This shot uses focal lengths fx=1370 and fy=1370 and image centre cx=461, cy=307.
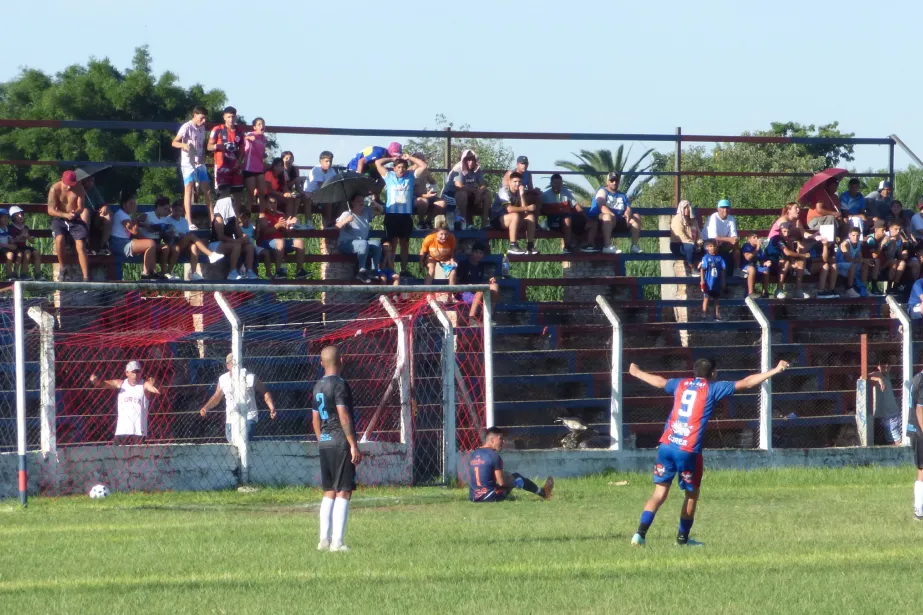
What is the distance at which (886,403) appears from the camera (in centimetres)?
2131

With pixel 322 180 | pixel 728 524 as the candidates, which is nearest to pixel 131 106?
pixel 322 180

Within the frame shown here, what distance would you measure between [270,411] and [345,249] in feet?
13.7

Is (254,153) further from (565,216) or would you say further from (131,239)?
(565,216)

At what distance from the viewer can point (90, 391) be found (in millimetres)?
17734

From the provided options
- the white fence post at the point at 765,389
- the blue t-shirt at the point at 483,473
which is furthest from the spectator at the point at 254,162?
the white fence post at the point at 765,389

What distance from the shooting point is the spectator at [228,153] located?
20453 millimetres

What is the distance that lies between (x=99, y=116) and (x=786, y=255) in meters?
28.1

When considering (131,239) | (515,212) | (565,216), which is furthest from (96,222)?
(565,216)

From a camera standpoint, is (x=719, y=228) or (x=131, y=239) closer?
(x=131, y=239)

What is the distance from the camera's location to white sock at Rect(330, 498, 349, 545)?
11.0 meters

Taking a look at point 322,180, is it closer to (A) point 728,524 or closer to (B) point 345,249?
(B) point 345,249

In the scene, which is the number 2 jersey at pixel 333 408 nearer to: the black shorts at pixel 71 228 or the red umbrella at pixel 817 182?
the black shorts at pixel 71 228

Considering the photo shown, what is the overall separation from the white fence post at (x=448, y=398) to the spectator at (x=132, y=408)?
373 cm

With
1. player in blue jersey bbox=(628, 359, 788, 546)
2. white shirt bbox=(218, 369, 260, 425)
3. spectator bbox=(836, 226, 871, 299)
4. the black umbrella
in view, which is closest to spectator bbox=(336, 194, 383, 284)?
the black umbrella
